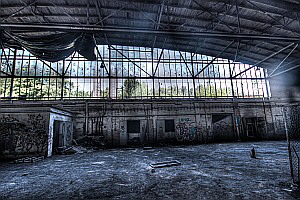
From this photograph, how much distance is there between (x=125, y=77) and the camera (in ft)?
54.5

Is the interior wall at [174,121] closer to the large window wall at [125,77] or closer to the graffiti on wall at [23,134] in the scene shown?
the large window wall at [125,77]

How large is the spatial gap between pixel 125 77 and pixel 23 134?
981cm

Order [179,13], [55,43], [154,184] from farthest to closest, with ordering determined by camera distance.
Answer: [179,13]
[55,43]
[154,184]

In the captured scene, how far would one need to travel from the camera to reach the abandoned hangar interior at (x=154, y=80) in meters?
10.6

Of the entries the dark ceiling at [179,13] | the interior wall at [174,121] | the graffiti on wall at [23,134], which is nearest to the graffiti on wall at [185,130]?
the interior wall at [174,121]

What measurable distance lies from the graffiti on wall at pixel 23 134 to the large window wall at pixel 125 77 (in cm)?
628

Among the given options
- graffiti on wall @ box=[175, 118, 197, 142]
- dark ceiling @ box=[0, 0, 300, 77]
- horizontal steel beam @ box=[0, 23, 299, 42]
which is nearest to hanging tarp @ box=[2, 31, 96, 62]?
dark ceiling @ box=[0, 0, 300, 77]

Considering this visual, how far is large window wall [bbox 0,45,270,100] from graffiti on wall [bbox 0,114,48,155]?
247 inches

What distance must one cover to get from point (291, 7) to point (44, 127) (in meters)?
16.0

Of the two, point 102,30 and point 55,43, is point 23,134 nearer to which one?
point 55,43

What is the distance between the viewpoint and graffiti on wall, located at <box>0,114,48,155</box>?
882 centimetres

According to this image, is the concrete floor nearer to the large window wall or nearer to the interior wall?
the interior wall

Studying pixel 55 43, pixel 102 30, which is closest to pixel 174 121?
pixel 102 30

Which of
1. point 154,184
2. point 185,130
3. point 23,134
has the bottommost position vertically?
point 154,184
